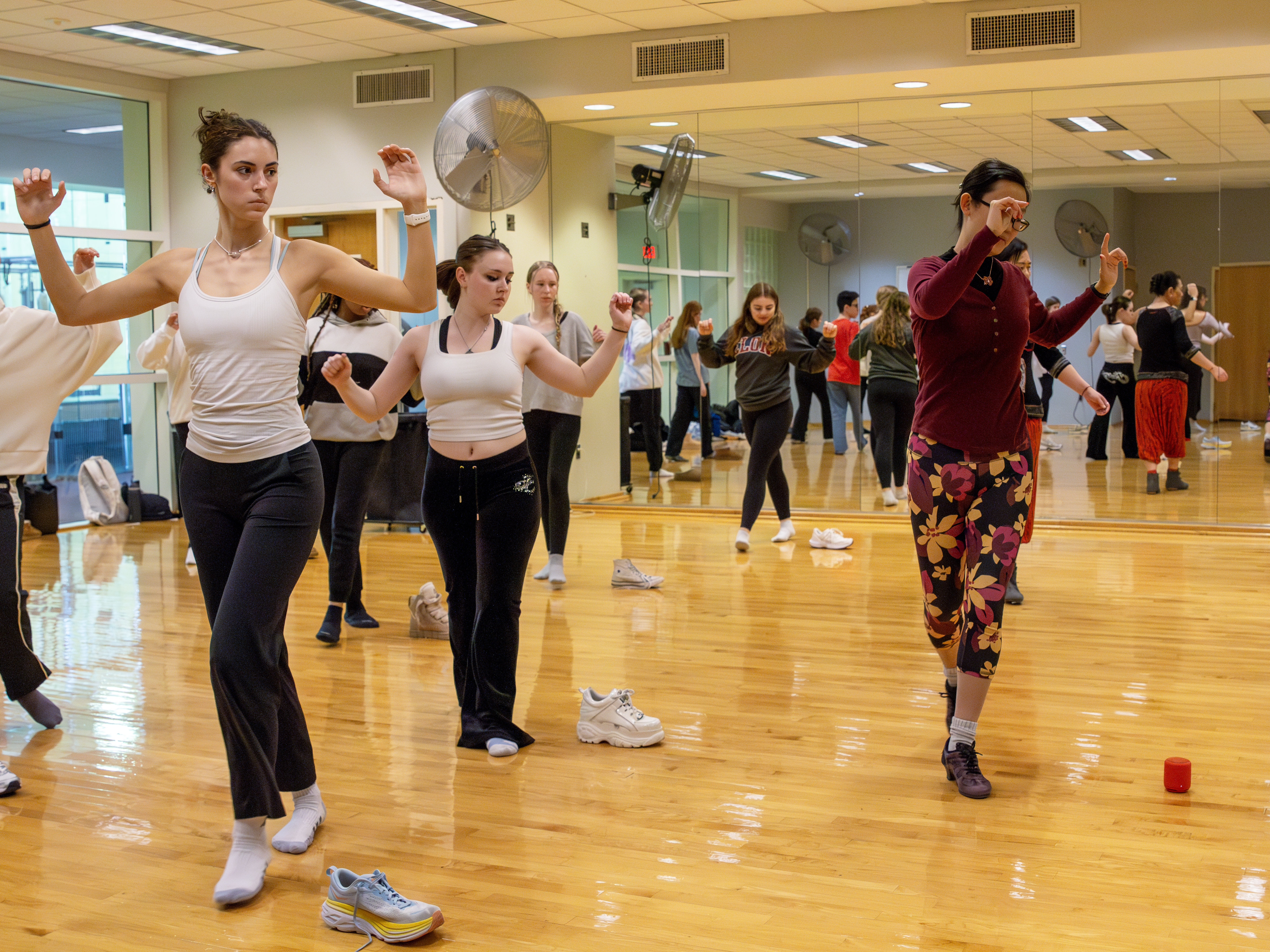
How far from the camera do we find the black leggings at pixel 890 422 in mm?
8289

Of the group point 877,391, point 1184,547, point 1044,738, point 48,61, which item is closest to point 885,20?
point 877,391

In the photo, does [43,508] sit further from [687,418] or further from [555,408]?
[687,418]

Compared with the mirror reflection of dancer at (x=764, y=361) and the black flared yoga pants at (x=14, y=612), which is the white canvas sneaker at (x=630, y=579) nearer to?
the mirror reflection of dancer at (x=764, y=361)

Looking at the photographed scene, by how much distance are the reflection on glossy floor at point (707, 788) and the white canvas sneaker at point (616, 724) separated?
7 centimetres

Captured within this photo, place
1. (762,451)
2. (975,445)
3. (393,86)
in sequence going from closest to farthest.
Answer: (975,445) → (762,451) → (393,86)

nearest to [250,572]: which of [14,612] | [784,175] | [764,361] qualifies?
[14,612]

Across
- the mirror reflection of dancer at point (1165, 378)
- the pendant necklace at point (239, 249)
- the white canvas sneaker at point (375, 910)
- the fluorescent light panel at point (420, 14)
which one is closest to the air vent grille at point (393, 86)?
the fluorescent light panel at point (420, 14)

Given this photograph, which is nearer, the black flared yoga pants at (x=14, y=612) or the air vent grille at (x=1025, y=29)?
the black flared yoga pants at (x=14, y=612)

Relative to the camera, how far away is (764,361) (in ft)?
23.2

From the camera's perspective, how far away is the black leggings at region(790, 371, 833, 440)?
1202cm

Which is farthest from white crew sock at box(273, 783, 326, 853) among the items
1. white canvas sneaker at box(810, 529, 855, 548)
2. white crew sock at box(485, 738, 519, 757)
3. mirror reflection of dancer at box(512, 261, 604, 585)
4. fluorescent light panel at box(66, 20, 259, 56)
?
fluorescent light panel at box(66, 20, 259, 56)

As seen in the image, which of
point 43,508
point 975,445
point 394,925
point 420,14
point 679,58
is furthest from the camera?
point 43,508

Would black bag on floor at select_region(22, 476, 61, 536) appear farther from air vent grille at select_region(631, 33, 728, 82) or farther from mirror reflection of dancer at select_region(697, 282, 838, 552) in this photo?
air vent grille at select_region(631, 33, 728, 82)

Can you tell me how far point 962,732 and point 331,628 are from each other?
2.96 m
